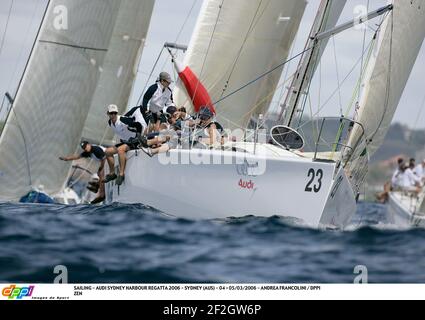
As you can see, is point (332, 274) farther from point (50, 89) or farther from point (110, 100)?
point (110, 100)

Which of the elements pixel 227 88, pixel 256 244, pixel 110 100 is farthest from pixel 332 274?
pixel 110 100

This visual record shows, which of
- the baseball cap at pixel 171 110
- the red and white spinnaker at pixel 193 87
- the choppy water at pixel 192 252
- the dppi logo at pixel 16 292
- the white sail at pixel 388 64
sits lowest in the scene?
the dppi logo at pixel 16 292

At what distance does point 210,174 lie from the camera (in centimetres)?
926

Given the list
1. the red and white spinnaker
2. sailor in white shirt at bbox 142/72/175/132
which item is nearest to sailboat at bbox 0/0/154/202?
the red and white spinnaker

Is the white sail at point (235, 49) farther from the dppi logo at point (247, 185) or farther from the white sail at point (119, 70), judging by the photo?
the dppi logo at point (247, 185)

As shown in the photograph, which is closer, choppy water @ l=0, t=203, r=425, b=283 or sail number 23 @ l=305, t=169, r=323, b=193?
choppy water @ l=0, t=203, r=425, b=283

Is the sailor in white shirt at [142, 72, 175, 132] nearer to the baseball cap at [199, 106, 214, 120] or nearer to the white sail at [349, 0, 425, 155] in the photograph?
the baseball cap at [199, 106, 214, 120]

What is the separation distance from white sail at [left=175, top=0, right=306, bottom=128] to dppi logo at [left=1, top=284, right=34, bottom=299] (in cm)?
844

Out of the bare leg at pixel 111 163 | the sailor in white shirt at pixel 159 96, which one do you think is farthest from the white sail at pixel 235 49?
the bare leg at pixel 111 163

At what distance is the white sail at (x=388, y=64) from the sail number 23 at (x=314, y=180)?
3.65ft

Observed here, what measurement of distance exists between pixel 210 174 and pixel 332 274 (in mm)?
3534

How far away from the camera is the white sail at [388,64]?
34.0ft

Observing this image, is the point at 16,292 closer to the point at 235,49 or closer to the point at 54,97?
the point at 54,97

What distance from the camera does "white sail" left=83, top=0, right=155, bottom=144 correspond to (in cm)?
1727
